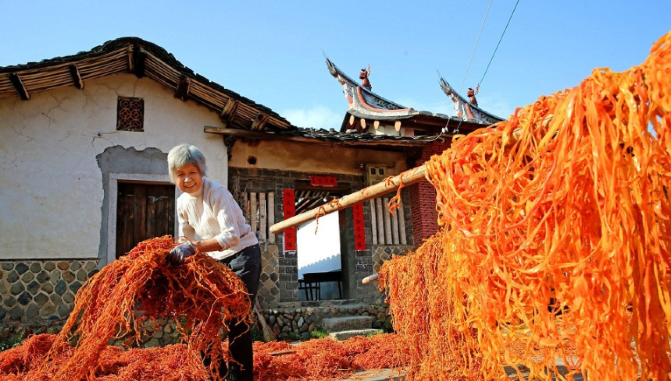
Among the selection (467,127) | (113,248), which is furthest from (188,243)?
(467,127)

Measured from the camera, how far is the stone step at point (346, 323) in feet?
27.3

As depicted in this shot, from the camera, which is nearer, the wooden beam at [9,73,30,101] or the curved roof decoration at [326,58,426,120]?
the wooden beam at [9,73,30,101]

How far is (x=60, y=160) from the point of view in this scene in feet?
25.9

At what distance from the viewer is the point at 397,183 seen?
3135mm

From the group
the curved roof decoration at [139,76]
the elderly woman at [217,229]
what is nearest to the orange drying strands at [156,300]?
the elderly woman at [217,229]

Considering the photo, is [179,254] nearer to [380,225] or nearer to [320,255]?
[380,225]

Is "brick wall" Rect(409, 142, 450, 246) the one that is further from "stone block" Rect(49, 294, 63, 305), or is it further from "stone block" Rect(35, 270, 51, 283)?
"stone block" Rect(35, 270, 51, 283)

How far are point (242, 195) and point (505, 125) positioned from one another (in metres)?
7.41

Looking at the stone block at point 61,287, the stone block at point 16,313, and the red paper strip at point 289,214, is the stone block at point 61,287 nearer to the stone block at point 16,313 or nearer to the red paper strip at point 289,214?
the stone block at point 16,313

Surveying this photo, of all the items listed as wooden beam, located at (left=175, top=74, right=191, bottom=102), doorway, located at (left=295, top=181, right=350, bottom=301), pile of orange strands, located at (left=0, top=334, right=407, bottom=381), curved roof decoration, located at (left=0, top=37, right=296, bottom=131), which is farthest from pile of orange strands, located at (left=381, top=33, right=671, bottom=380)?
doorway, located at (left=295, top=181, right=350, bottom=301)

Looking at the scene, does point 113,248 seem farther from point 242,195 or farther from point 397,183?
point 397,183

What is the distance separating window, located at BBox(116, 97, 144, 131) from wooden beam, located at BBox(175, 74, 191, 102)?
0.68 metres

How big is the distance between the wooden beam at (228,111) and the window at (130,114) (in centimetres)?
143

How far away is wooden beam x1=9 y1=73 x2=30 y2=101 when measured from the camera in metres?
7.22
